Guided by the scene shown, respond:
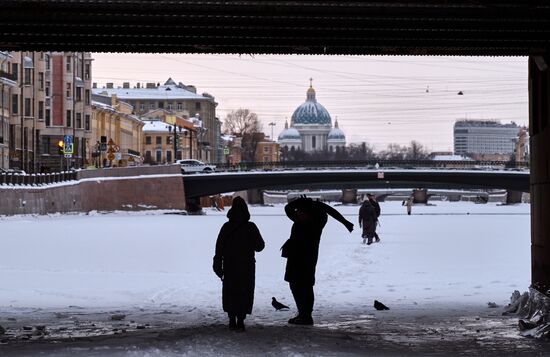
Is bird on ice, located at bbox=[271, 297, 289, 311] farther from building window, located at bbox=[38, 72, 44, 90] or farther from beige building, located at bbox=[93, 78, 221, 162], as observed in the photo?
beige building, located at bbox=[93, 78, 221, 162]

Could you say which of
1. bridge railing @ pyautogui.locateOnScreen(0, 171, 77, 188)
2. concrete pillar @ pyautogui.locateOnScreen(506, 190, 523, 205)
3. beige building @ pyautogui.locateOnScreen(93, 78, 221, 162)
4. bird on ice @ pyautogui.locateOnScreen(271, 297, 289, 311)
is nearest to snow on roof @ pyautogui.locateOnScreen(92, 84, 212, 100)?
beige building @ pyautogui.locateOnScreen(93, 78, 221, 162)

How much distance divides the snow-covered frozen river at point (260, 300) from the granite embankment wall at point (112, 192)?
3082cm

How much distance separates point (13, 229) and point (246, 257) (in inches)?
1373

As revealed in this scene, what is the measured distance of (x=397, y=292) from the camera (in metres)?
21.8

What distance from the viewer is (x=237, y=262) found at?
1434cm

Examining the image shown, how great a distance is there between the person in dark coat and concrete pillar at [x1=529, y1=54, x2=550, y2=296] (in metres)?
4.31

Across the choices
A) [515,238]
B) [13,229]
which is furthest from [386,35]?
[13,229]

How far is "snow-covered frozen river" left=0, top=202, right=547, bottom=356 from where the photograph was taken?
13.8 meters

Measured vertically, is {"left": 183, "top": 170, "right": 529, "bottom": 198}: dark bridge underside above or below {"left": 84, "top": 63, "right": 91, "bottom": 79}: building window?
below

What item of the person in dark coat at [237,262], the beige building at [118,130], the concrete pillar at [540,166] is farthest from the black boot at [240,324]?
the beige building at [118,130]

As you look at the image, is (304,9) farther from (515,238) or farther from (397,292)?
(515,238)

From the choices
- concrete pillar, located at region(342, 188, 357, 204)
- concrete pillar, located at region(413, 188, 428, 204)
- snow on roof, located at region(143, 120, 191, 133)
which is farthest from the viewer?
snow on roof, located at region(143, 120, 191, 133)

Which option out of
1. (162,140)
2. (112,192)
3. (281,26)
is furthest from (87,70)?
(281,26)

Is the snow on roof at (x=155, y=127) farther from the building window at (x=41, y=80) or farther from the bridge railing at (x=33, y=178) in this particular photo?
the bridge railing at (x=33, y=178)
